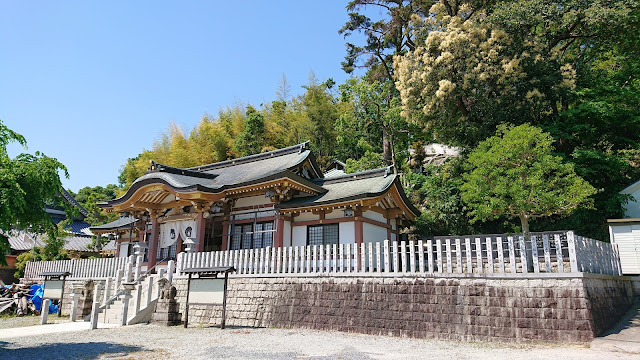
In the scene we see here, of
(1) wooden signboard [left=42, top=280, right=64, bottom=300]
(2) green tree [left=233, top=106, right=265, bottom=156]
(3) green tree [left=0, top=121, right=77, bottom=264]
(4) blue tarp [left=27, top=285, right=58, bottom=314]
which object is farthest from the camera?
(2) green tree [left=233, top=106, right=265, bottom=156]

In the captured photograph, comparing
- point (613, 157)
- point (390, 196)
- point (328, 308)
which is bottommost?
point (328, 308)

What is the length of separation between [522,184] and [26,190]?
11.9 meters

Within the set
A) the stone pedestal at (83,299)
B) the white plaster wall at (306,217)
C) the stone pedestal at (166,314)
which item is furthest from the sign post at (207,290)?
the stone pedestal at (83,299)

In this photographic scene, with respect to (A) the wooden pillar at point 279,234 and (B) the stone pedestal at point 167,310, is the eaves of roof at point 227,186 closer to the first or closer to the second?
(A) the wooden pillar at point 279,234

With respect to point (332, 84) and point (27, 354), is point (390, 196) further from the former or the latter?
point (332, 84)

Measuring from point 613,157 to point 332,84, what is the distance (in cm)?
2380

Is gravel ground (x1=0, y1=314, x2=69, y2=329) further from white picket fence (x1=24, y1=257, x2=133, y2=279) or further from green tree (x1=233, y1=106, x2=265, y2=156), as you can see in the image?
green tree (x1=233, y1=106, x2=265, y2=156)

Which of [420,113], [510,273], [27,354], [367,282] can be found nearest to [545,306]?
[510,273]

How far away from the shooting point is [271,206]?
50.7 ft

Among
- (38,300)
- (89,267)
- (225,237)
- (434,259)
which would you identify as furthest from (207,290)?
(38,300)

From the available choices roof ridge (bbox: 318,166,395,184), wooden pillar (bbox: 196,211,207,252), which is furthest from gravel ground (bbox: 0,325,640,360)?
roof ridge (bbox: 318,166,395,184)

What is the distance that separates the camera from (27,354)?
7754 millimetres

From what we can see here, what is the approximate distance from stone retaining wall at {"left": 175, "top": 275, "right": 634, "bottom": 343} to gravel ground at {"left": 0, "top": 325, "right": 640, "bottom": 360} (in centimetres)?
38

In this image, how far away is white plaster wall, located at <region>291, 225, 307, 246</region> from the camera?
14862 mm
